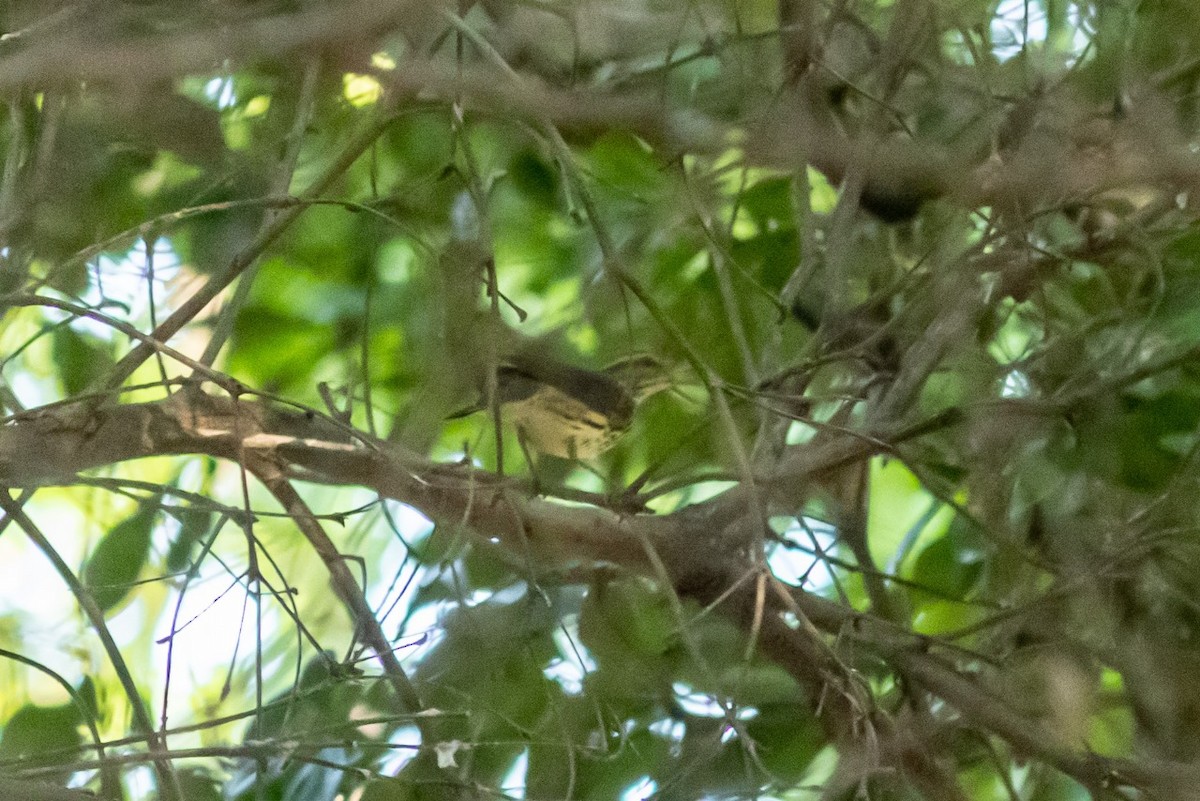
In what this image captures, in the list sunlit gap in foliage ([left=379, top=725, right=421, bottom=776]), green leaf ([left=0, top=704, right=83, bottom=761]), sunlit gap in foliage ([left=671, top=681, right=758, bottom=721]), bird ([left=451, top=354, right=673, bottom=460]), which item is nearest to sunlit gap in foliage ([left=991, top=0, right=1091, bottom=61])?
bird ([left=451, top=354, right=673, bottom=460])

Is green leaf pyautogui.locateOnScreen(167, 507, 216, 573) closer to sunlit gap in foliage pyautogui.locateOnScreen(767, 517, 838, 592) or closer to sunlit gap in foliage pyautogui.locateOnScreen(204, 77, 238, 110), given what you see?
sunlit gap in foliage pyautogui.locateOnScreen(204, 77, 238, 110)

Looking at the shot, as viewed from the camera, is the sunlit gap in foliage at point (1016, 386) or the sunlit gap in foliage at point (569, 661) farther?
the sunlit gap in foliage at point (1016, 386)

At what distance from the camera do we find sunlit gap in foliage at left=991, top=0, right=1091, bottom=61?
81 cm

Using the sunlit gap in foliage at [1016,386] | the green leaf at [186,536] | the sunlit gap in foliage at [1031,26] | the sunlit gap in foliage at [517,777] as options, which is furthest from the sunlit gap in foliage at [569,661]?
the sunlit gap in foliage at [1031,26]

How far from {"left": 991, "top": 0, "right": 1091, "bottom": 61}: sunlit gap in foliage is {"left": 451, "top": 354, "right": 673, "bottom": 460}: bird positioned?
0.35 meters

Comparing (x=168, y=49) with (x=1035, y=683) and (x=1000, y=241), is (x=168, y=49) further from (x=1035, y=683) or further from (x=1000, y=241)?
(x=1035, y=683)

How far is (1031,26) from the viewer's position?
806 mm

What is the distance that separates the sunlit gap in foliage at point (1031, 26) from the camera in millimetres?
806

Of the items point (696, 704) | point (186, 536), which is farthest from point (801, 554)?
point (186, 536)

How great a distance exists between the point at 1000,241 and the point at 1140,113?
0.12m

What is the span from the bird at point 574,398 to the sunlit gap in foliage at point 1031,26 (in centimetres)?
35

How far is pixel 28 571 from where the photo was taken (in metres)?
0.67

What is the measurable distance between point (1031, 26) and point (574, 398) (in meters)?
0.41

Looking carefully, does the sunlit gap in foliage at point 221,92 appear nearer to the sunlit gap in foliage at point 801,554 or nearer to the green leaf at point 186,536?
the green leaf at point 186,536
